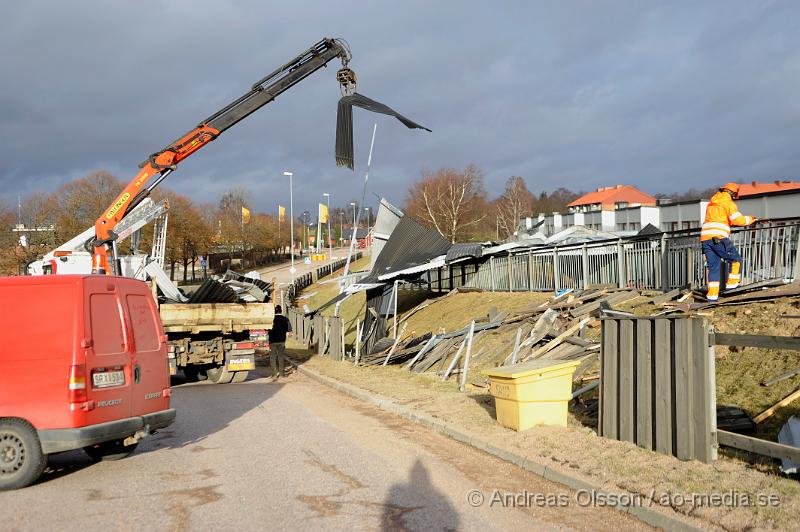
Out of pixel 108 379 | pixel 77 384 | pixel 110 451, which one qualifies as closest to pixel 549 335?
pixel 110 451

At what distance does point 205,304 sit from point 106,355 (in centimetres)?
800

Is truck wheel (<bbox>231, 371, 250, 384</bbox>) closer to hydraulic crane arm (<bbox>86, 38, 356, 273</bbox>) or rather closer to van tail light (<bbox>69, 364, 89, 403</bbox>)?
hydraulic crane arm (<bbox>86, 38, 356, 273</bbox>)

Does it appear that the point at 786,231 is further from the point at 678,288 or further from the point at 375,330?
the point at 375,330

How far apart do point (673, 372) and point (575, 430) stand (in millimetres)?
1694

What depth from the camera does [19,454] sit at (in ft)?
21.7

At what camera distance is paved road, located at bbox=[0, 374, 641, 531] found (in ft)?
17.9

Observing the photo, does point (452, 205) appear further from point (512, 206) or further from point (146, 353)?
point (146, 353)

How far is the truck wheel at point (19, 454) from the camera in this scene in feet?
21.6

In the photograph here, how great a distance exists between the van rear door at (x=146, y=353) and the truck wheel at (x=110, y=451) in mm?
609

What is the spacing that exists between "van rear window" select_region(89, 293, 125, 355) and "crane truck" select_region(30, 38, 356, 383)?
24.1 ft

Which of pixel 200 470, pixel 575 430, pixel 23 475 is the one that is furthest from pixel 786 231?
pixel 23 475

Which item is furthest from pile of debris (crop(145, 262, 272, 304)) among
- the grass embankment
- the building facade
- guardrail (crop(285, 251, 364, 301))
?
guardrail (crop(285, 251, 364, 301))

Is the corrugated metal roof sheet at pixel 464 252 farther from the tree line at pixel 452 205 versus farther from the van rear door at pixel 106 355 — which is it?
the tree line at pixel 452 205

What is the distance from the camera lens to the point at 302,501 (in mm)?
5996
